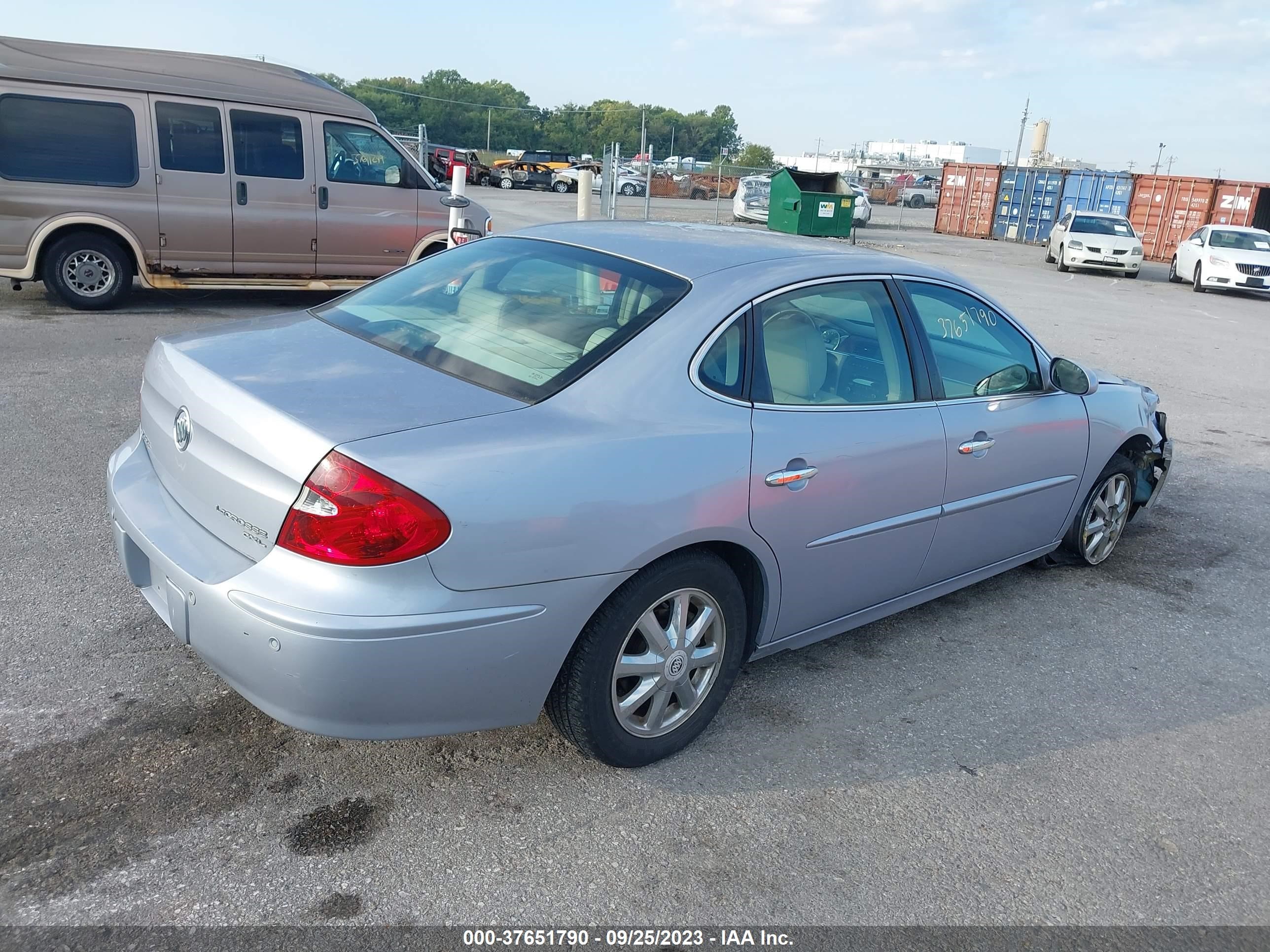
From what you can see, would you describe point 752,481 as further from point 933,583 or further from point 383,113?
point 383,113

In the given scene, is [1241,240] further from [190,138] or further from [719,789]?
[719,789]

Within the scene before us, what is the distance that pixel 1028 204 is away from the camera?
106 feet

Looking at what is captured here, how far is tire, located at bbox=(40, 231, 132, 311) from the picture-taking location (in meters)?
9.35

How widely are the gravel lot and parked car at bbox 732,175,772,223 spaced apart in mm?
26751

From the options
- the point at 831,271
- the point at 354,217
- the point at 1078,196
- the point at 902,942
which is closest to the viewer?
the point at 902,942

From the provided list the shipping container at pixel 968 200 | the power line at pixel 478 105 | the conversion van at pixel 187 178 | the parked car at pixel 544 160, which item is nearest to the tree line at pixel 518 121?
the power line at pixel 478 105

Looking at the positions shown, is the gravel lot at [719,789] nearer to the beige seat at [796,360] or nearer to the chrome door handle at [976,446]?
the chrome door handle at [976,446]

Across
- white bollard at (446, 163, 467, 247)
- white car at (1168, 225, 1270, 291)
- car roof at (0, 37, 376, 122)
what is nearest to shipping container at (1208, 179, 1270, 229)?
white car at (1168, 225, 1270, 291)

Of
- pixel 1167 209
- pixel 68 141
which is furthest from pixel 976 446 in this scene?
pixel 1167 209

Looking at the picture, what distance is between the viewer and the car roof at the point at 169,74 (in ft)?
28.8

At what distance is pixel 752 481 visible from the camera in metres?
3.00

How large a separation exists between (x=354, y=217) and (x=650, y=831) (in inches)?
350

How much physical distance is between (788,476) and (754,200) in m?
28.5

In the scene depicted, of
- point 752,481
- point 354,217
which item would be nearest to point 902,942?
point 752,481
